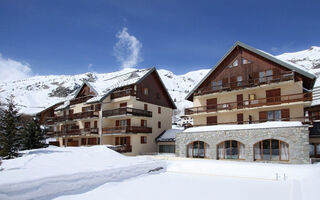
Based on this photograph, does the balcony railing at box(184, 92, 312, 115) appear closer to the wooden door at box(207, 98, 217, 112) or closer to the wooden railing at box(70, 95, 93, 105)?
the wooden door at box(207, 98, 217, 112)

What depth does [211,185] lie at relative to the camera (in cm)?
1252

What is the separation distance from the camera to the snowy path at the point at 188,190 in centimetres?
1006

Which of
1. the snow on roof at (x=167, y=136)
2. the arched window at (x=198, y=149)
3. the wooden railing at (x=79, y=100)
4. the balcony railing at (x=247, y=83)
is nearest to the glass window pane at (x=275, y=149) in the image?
the arched window at (x=198, y=149)

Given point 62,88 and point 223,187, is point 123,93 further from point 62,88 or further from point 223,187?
point 62,88

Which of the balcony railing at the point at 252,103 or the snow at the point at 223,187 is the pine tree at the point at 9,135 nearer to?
the snow at the point at 223,187

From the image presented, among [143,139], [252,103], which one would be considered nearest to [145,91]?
[143,139]

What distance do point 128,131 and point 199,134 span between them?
9.84 m

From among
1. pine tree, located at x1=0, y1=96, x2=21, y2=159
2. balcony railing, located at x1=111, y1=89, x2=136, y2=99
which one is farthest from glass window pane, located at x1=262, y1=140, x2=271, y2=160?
pine tree, located at x1=0, y1=96, x2=21, y2=159

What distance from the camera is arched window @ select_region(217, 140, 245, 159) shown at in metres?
22.3

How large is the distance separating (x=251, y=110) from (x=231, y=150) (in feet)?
17.4

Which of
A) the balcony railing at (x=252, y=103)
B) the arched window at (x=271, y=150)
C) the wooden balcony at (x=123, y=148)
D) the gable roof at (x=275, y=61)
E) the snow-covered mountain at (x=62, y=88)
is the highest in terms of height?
the snow-covered mountain at (x=62, y=88)

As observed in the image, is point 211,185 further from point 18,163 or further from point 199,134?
point 199,134

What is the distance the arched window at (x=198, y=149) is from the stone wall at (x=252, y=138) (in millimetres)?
412

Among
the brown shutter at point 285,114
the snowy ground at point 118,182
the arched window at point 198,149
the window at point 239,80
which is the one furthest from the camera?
the window at point 239,80
